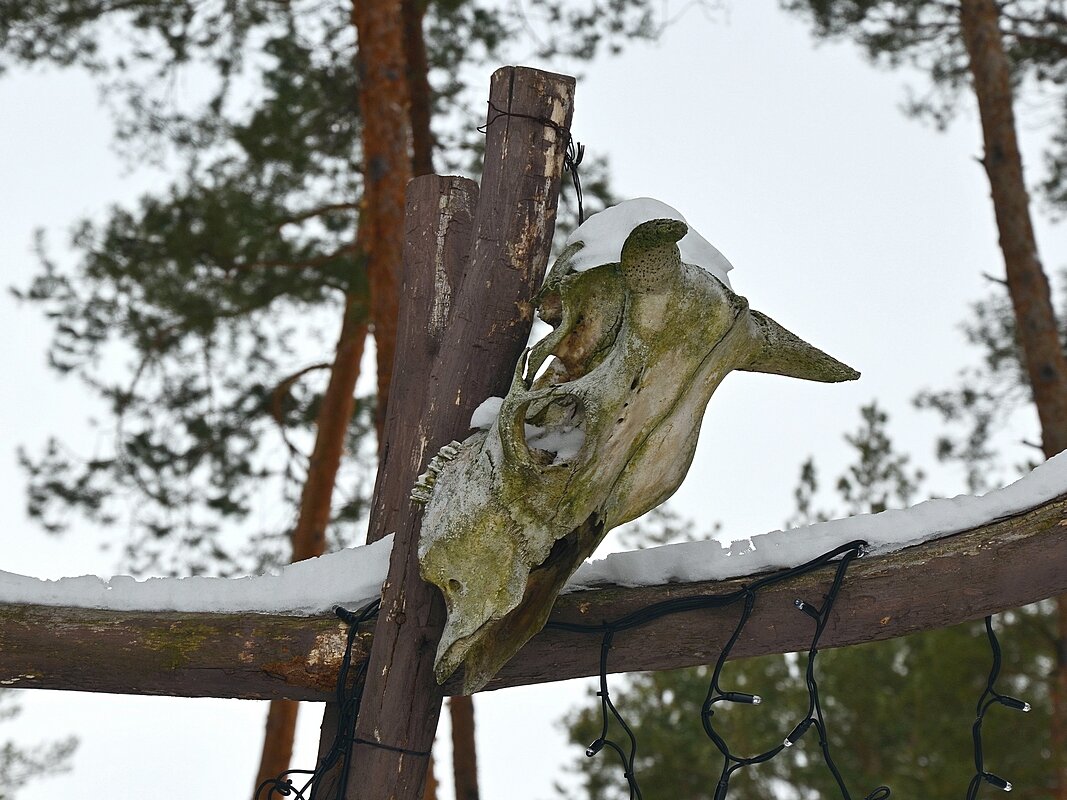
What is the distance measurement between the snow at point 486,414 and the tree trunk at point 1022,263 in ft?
13.2

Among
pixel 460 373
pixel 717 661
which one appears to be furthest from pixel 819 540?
pixel 460 373

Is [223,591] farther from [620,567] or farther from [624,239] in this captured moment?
[624,239]

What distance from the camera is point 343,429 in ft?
21.8

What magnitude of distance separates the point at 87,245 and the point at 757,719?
18.5 feet

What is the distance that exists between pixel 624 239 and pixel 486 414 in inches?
13.3

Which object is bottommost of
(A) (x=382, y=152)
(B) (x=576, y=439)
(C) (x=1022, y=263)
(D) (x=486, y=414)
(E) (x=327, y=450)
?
(B) (x=576, y=439)

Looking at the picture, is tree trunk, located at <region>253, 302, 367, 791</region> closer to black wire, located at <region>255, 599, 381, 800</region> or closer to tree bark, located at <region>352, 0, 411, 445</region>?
tree bark, located at <region>352, 0, 411, 445</region>

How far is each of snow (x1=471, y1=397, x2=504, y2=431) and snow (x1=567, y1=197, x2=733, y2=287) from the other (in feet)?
0.81

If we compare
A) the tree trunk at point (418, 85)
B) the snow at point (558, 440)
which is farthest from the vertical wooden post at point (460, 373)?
the tree trunk at point (418, 85)

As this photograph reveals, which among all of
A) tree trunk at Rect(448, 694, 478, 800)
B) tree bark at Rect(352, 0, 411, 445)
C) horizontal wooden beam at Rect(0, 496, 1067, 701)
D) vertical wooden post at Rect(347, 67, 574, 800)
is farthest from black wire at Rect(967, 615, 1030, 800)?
tree trunk at Rect(448, 694, 478, 800)

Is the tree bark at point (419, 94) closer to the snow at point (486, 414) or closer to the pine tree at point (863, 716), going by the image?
the pine tree at point (863, 716)

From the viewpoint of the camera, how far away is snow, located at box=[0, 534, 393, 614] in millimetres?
1616

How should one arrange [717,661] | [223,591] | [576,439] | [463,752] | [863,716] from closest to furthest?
[576,439], [717,661], [223,591], [463,752], [863,716]

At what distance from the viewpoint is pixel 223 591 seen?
1.63 m
